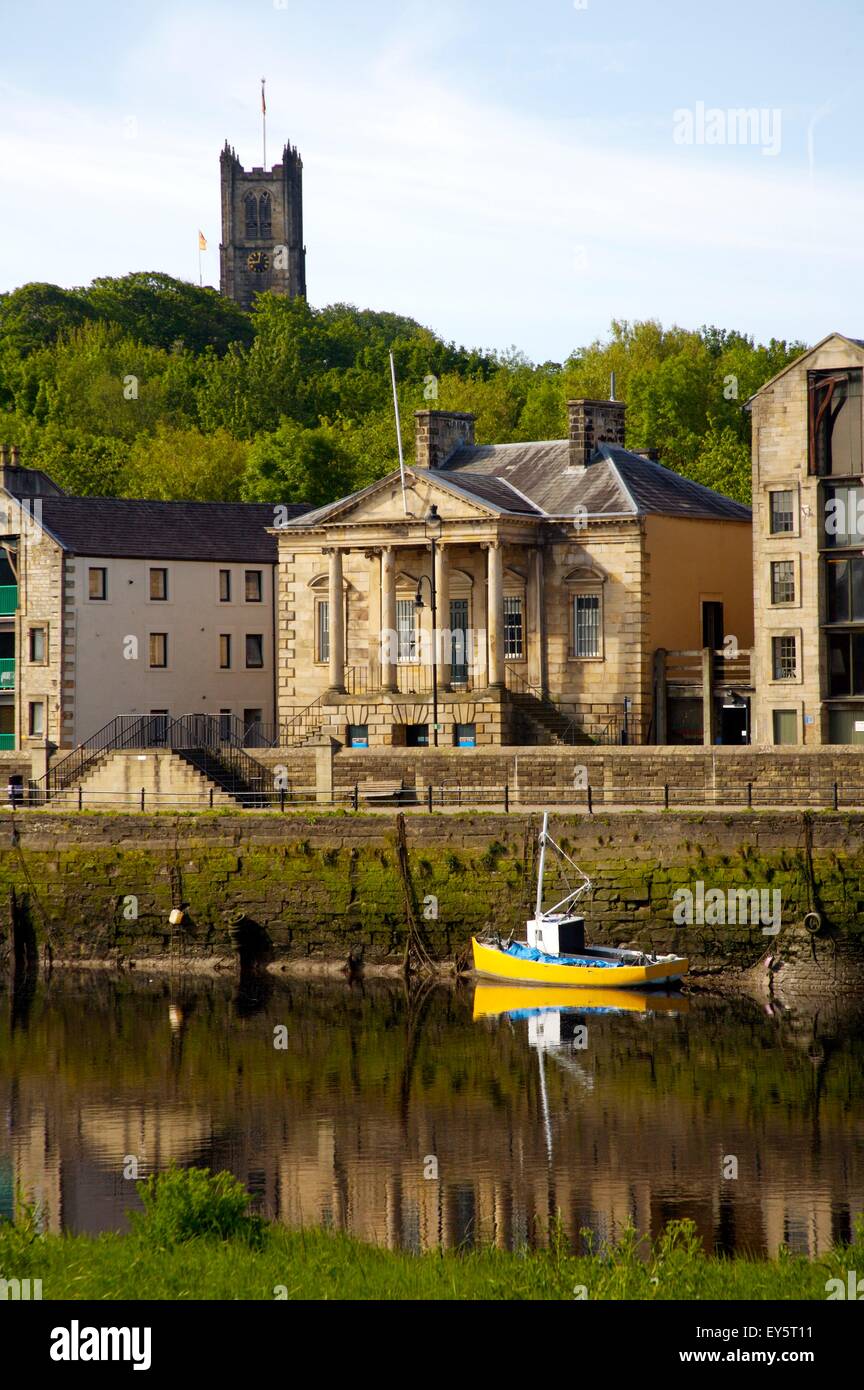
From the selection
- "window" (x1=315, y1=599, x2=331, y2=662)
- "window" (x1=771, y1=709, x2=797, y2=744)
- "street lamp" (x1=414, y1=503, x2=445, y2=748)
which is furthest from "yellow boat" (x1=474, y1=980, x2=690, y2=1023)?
"window" (x1=315, y1=599, x2=331, y2=662)

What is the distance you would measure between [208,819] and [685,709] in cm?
1682

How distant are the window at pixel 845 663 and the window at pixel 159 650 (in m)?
22.0

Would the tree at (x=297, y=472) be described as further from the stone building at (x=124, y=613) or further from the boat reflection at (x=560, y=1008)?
the boat reflection at (x=560, y=1008)

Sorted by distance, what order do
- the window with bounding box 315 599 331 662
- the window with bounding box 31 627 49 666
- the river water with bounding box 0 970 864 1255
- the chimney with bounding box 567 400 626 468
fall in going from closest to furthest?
the river water with bounding box 0 970 864 1255
the chimney with bounding box 567 400 626 468
the window with bounding box 315 599 331 662
the window with bounding box 31 627 49 666

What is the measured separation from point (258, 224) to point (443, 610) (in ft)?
378

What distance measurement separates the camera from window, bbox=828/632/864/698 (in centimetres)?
5469

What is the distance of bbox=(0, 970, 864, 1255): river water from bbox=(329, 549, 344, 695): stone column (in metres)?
17.5

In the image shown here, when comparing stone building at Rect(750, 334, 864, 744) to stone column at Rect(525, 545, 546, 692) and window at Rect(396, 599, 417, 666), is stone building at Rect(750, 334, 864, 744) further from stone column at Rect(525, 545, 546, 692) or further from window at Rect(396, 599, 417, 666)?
window at Rect(396, 599, 417, 666)

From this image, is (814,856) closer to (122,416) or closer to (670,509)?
(670,509)

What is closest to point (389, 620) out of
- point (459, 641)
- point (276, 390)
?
point (459, 641)

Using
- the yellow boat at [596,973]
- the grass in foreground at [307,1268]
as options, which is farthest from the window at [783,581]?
the grass in foreground at [307,1268]

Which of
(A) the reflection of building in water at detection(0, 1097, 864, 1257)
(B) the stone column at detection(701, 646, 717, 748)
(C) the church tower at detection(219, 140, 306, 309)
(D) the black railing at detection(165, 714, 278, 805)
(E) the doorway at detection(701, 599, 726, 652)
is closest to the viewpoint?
(A) the reflection of building in water at detection(0, 1097, 864, 1257)

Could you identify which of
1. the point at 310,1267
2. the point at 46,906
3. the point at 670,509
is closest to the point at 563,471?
the point at 670,509

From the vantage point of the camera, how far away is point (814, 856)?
41500 millimetres
